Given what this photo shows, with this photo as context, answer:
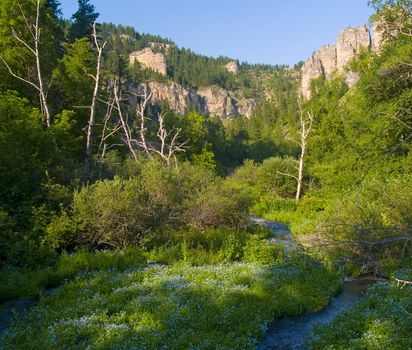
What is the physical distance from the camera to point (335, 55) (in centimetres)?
19038

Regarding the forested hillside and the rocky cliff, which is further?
the rocky cliff

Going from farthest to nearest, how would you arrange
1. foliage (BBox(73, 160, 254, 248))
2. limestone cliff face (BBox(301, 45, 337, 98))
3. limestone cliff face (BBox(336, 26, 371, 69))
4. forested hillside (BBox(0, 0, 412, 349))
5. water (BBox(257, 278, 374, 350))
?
limestone cliff face (BBox(301, 45, 337, 98)) < limestone cliff face (BBox(336, 26, 371, 69)) < foliage (BBox(73, 160, 254, 248)) < water (BBox(257, 278, 374, 350)) < forested hillside (BBox(0, 0, 412, 349))

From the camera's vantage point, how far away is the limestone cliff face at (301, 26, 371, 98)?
588 feet

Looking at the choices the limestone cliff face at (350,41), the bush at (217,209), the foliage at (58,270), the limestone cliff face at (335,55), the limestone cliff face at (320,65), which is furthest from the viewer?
the limestone cliff face at (320,65)

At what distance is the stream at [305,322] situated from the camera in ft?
30.9

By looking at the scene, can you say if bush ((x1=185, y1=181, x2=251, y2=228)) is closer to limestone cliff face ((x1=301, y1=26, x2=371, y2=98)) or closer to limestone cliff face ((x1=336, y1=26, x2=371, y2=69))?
limestone cliff face ((x1=301, y1=26, x2=371, y2=98))

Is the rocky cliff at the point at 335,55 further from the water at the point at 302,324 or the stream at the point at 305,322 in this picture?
the water at the point at 302,324

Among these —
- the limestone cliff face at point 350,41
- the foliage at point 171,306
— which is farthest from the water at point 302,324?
the limestone cliff face at point 350,41

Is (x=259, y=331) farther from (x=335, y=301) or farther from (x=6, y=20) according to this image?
(x=6, y=20)

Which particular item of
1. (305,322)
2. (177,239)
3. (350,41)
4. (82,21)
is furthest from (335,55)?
(305,322)

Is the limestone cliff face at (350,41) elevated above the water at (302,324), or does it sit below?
above

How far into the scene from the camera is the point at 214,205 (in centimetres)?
2061

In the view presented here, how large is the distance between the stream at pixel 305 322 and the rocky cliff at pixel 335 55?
168754 millimetres

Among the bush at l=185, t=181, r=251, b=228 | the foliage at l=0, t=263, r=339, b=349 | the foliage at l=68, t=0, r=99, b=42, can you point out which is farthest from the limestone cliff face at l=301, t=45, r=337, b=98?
the foliage at l=0, t=263, r=339, b=349
